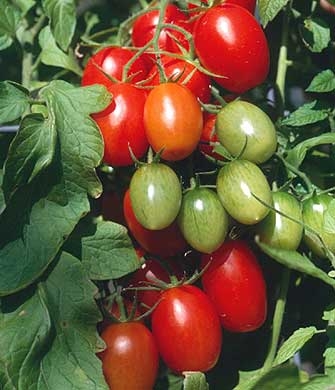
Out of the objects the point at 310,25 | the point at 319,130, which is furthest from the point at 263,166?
the point at 310,25

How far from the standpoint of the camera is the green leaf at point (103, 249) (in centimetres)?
94

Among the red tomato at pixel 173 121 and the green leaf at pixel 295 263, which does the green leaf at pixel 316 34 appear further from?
the green leaf at pixel 295 263

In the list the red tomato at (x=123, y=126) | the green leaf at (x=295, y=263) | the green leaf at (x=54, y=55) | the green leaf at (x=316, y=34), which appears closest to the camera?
the green leaf at (x=295, y=263)

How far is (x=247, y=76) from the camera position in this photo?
3.18 feet

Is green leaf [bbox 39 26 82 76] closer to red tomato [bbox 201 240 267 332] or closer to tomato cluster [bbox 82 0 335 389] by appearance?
tomato cluster [bbox 82 0 335 389]

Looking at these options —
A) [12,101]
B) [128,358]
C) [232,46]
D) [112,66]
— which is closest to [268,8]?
[232,46]

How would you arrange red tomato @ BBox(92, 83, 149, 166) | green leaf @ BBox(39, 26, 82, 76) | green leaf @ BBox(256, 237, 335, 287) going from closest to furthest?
1. green leaf @ BBox(256, 237, 335, 287)
2. red tomato @ BBox(92, 83, 149, 166)
3. green leaf @ BBox(39, 26, 82, 76)

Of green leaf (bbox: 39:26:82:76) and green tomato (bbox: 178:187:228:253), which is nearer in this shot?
green tomato (bbox: 178:187:228:253)

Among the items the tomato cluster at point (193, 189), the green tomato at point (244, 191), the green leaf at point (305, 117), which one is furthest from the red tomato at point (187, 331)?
the green leaf at point (305, 117)

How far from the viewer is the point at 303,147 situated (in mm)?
982

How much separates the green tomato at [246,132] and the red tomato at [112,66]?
0.12 meters

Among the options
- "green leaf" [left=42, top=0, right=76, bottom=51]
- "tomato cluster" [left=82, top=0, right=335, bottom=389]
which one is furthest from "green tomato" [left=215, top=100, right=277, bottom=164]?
"green leaf" [left=42, top=0, right=76, bottom=51]

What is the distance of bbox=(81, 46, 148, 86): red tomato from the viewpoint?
3.27ft

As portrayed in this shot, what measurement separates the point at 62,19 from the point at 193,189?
343 mm
